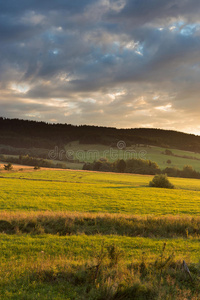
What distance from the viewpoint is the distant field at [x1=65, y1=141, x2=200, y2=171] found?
140000mm

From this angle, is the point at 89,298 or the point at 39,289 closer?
the point at 89,298

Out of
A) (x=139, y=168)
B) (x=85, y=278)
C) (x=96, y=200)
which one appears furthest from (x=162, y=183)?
(x=85, y=278)

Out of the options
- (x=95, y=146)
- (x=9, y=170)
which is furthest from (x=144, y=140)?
(x=9, y=170)

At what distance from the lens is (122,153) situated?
5999 inches

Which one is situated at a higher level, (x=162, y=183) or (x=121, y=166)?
(x=121, y=166)

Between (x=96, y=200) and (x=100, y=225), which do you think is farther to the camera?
(x=96, y=200)

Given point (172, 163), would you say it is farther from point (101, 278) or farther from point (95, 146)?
point (101, 278)

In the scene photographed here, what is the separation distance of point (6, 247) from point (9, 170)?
242ft

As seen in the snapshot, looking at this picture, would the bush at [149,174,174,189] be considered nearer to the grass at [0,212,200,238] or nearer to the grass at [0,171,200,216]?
the grass at [0,171,200,216]

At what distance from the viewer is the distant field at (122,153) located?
14000 cm

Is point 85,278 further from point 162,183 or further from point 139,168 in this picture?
point 139,168

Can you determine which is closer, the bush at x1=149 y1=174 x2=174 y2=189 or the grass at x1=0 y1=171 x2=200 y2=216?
the grass at x1=0 y1=171 x2=200 y2=216

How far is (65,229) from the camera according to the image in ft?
51.9

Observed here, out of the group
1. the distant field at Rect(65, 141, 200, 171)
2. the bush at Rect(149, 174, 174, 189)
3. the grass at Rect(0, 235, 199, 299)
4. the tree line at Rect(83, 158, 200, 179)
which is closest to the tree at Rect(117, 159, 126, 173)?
the tree line at Rect(83, 158, 200, 179)
